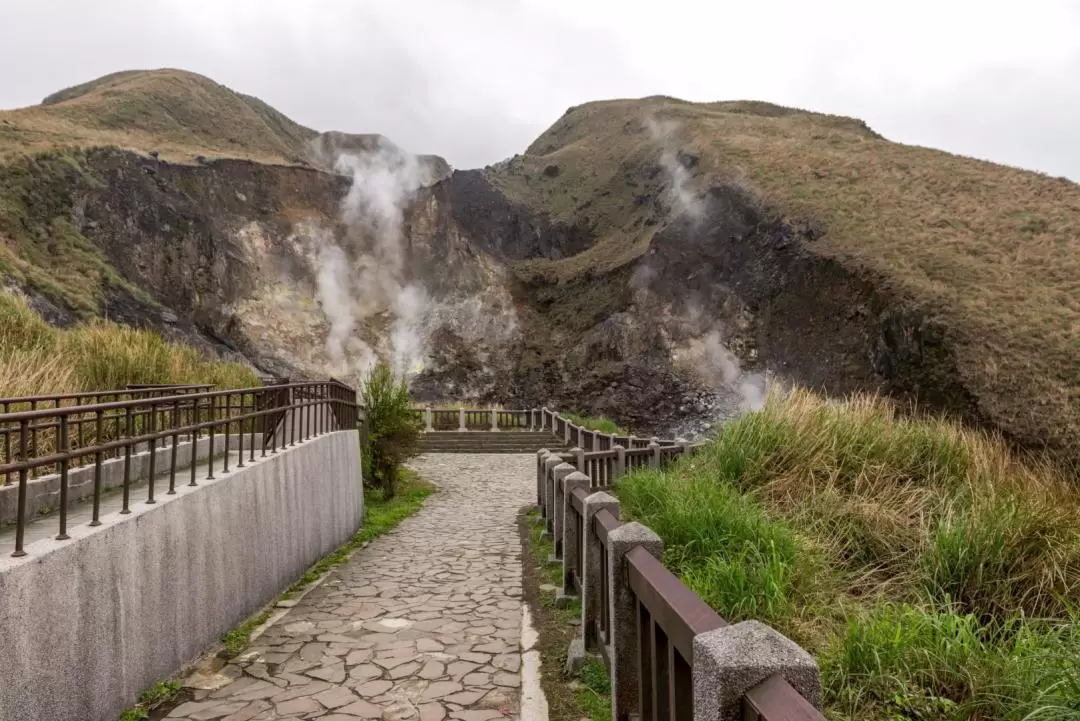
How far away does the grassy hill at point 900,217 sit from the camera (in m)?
28.7

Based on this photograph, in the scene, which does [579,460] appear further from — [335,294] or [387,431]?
[335,294]

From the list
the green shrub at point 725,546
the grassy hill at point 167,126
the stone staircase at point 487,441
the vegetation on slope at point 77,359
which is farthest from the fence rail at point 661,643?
the grassy hill at point 167,126

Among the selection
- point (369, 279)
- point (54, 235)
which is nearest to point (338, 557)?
point (54, 235)

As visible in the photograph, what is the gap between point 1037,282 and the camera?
111 feet

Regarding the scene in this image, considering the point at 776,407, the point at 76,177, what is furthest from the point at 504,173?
the point at 776,407

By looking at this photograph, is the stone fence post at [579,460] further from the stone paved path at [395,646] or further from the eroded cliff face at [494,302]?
the eroded cliff face at [494,302]

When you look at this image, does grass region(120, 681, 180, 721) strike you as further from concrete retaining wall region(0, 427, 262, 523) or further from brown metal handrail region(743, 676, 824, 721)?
brown metal handrail region(743, 676, 824, 721)

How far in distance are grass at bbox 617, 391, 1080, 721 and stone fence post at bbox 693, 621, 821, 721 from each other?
1350 mm

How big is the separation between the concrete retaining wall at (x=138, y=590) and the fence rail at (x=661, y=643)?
2.91m

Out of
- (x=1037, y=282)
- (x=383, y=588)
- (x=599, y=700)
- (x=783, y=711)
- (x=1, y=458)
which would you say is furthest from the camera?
(x=1037, y=282)

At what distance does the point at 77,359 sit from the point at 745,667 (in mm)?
11961

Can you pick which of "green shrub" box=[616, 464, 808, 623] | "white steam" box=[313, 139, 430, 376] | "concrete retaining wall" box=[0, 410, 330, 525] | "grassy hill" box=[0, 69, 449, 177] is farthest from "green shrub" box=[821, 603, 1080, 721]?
"grassy hill" box=[0, 69, 449, 177]

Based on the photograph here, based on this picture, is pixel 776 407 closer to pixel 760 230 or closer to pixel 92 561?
pixel 92 561

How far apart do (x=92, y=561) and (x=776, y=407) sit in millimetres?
6842
